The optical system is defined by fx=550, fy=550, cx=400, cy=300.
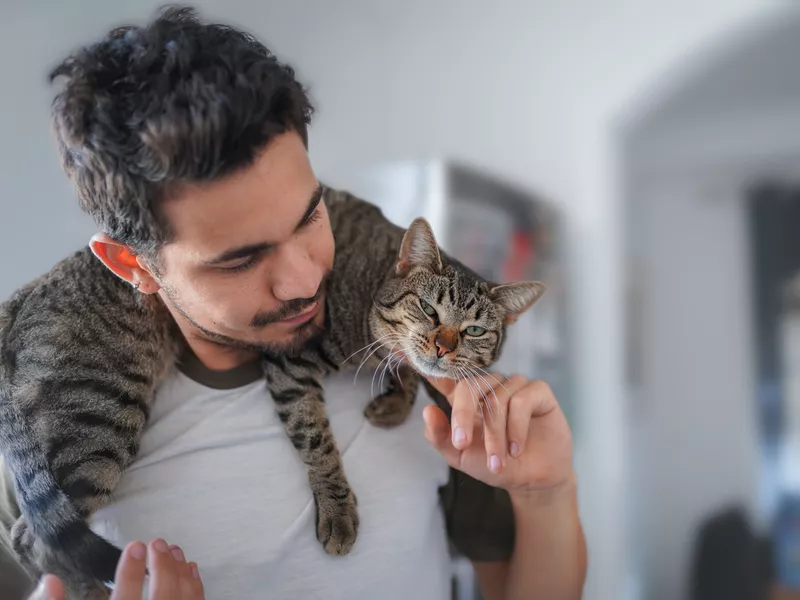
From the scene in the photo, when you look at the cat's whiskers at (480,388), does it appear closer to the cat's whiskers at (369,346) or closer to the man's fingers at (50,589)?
the cat's whiskers at (369,346)

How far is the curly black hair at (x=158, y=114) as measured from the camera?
0.55m

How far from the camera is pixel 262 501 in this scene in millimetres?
708

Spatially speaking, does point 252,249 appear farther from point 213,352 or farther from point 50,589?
point 50,589

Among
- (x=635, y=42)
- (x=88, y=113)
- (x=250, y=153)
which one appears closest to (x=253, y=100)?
(x=250, y=153)

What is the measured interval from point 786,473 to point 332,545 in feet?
2.60

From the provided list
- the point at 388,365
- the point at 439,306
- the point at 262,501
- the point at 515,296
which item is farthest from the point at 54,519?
the point at 515,296

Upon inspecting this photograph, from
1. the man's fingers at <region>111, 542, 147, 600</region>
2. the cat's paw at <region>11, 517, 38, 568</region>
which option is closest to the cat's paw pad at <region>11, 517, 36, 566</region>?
the cat's paw at <region>11, 517, 38, 568</region>

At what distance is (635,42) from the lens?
988 mm

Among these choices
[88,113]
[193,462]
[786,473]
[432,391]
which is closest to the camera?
[88,113]

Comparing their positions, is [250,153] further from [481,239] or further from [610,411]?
[610,411]

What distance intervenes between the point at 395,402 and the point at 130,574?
38 cm

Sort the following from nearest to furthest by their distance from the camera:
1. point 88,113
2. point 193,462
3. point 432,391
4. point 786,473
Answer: point 88,113 < point 193,462 < point 432,391 < point 786,473

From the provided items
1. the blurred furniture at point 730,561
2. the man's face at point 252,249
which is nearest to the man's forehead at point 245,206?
the man's face at point 252,249

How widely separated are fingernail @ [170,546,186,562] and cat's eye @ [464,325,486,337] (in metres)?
0.47
